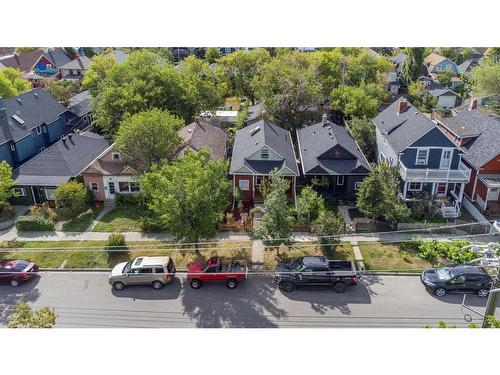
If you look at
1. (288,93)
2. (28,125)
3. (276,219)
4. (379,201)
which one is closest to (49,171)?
(28,125)

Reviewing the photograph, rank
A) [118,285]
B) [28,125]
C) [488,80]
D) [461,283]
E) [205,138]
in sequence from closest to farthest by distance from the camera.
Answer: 1. [461,283]
2. [118,285]
3. [205,138]
4. [28,125]
5. [488,80]

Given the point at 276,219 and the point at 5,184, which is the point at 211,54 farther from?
the point at 276,219

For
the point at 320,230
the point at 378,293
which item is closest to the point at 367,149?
the point at 320,230

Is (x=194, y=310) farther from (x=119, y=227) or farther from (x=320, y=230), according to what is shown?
(x=119, y=227)

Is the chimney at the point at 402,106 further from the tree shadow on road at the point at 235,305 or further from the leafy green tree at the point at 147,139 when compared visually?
the tree shadow on road at the point at 235,305

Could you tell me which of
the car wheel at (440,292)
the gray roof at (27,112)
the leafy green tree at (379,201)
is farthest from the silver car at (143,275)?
the gray roof at (27,112)
